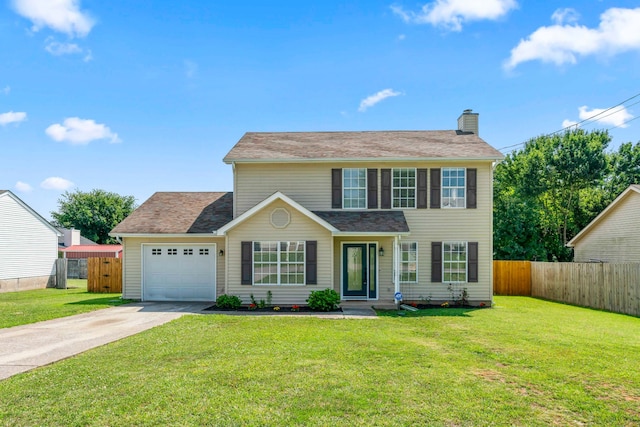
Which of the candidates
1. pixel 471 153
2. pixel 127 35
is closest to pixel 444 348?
pixel 471 153

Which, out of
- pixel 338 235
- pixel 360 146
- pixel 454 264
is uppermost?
pixel 360 146

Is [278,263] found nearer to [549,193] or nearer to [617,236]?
[617,236]

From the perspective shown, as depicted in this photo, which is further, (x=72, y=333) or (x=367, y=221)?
(x=367, y=221)

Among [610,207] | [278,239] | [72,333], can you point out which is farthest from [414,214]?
[610,207]

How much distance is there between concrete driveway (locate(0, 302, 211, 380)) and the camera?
7348 millimetres

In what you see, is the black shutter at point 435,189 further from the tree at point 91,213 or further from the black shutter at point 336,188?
the tree at point 91,213

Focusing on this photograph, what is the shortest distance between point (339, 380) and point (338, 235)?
829cm

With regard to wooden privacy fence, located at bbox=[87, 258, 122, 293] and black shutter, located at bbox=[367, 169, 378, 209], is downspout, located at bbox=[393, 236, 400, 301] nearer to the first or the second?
black shutter, located at bbox=[367, 169, 378, 209]

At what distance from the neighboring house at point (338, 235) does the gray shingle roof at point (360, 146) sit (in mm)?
74

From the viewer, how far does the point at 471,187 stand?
15195 mm

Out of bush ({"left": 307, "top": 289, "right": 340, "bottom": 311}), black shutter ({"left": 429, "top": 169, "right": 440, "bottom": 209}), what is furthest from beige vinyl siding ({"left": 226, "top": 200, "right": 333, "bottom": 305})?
black shutter ({"left": 429, "top": 169, "right": 440, "bottom": 209})

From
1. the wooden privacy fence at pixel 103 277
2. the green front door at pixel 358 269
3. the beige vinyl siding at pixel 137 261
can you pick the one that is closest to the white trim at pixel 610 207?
the green front door at pixel 358 269

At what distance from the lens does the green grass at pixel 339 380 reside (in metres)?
4.70

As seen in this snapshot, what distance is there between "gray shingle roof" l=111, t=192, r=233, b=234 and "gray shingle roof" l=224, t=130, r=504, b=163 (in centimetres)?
279
